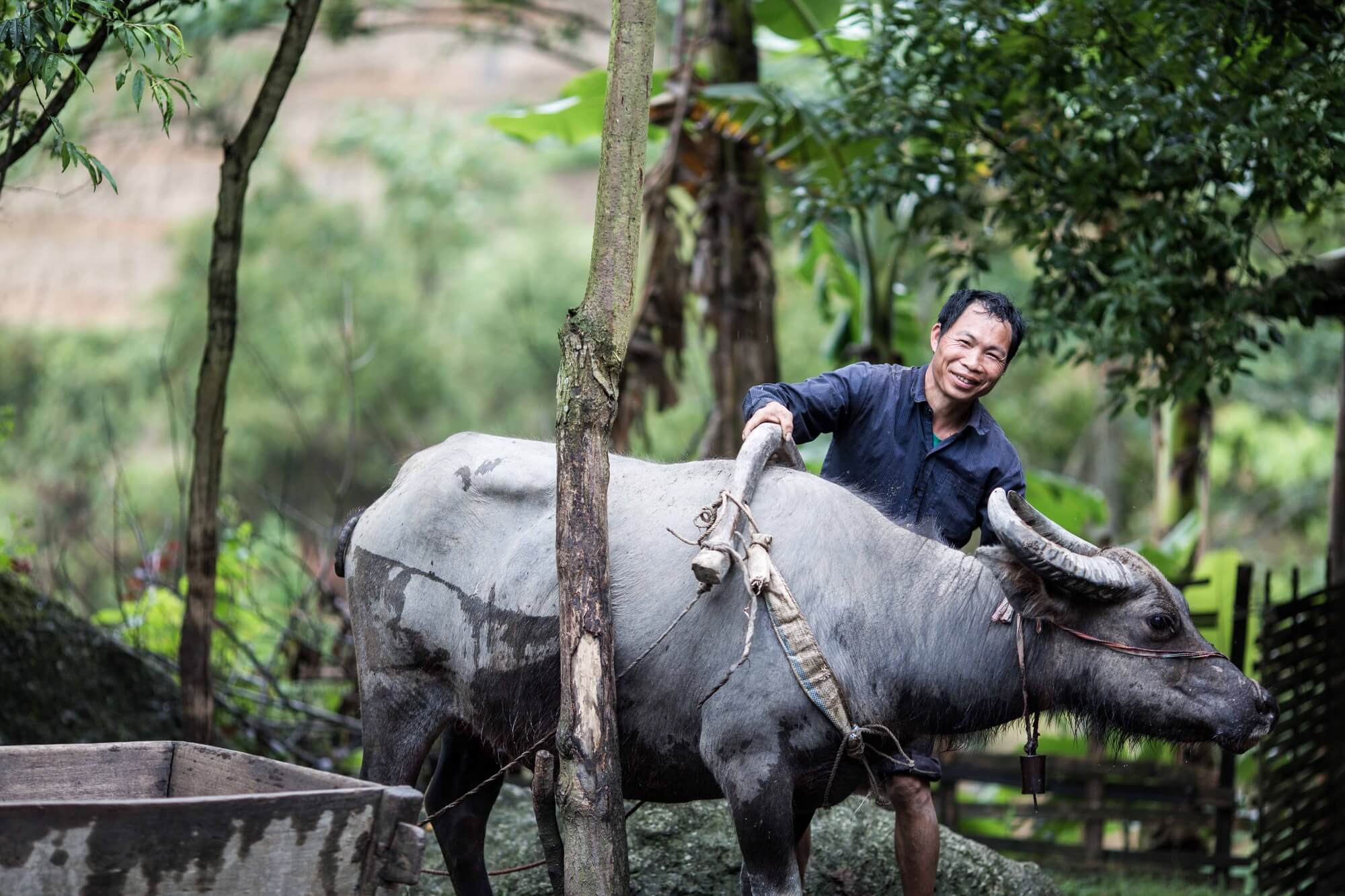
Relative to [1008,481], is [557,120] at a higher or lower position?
higher

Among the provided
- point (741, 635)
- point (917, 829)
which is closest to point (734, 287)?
point (917, 829)

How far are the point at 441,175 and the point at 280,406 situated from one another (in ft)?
18.5

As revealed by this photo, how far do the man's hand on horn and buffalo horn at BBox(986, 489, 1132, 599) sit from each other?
674 mm

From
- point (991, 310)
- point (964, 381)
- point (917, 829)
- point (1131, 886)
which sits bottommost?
point (1131, 886)

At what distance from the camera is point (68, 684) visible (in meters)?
6.12

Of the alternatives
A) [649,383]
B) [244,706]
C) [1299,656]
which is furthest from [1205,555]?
[244,706]

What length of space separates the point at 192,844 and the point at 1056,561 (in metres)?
2.21

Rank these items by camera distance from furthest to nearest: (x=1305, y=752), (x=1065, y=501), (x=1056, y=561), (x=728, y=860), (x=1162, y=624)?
(x=1065, y=501)
(x=1305, y=752)
(x=728, y=860)
(x=1162, y=624)
(x=1056, y=561)

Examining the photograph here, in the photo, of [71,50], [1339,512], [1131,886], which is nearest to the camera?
[71,50]

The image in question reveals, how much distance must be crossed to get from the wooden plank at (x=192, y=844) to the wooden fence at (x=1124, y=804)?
17.4 feet

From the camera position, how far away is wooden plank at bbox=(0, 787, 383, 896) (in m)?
2.65

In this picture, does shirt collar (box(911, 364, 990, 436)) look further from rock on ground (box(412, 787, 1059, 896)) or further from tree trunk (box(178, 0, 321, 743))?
tree trunk (box(178, 0, 321, 743))

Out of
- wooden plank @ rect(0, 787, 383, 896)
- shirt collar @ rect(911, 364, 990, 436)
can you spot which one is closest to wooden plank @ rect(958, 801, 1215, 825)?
shirt collar @ rect(911, 364, 990, 436)

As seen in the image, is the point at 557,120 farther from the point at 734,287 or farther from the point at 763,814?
the point at 763,814
